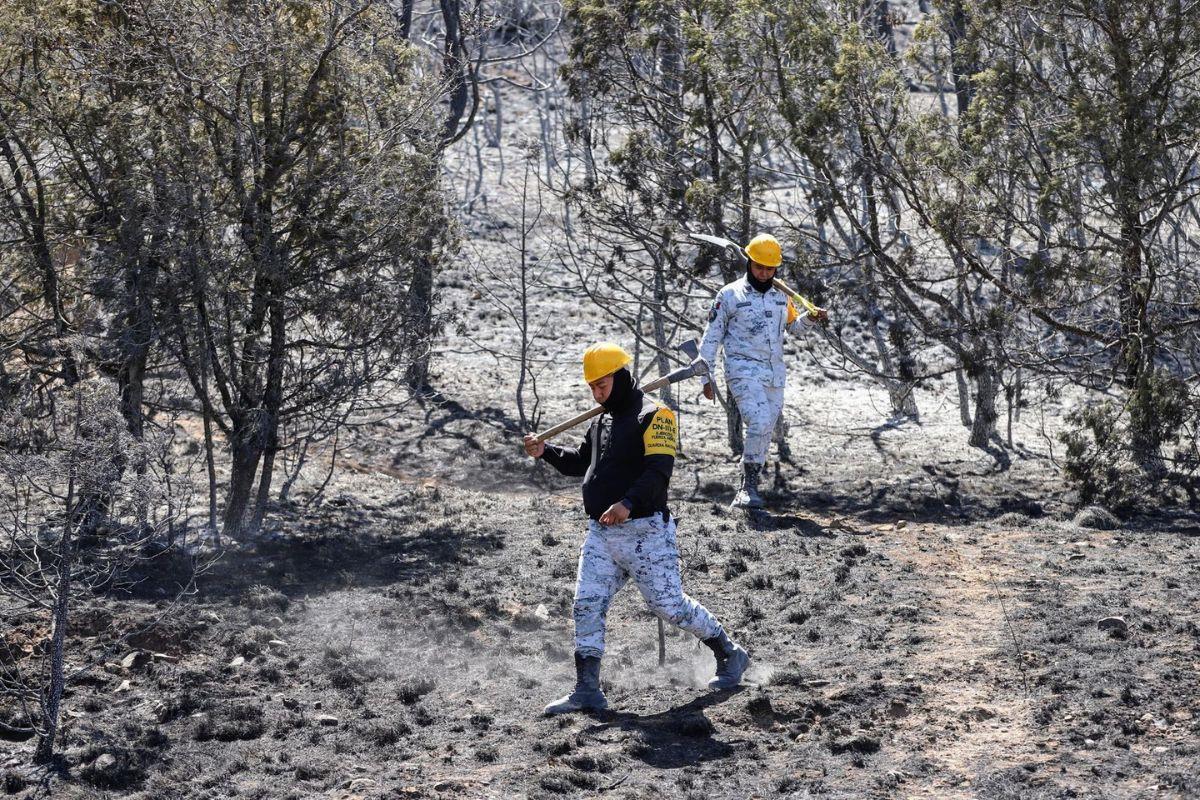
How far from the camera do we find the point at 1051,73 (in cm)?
1180

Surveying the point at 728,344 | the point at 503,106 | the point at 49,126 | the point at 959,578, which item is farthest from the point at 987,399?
the point at 503,106

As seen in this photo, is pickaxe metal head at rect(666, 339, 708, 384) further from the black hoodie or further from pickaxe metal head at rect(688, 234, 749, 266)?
pickaxe metal head at rect(688, 234, 749, 266)

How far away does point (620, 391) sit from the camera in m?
6.34

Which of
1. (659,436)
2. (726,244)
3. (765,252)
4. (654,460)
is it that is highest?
(726,244)

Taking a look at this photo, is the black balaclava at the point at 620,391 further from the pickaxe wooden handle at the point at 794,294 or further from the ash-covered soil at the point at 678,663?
the pickaxe wooden handle at the point at 794,294

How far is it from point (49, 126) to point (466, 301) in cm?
891

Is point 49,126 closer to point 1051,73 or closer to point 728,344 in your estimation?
point 728,344

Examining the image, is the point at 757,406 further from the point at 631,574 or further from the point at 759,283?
the point at 631,574

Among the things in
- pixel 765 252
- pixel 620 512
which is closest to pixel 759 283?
pixel 765 252

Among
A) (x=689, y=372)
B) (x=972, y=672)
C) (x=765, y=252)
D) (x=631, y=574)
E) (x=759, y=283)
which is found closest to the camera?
(x=631, y=574)

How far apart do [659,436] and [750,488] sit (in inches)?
170

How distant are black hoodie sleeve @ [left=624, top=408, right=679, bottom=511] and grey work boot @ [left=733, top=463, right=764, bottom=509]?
4183 millimetres

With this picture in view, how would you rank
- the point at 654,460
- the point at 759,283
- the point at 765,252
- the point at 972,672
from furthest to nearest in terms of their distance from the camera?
the point at 759,283 → the point at 765,252 → the point at 972,672 → the point at 654,460

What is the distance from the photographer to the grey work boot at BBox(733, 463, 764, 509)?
1047 cm
